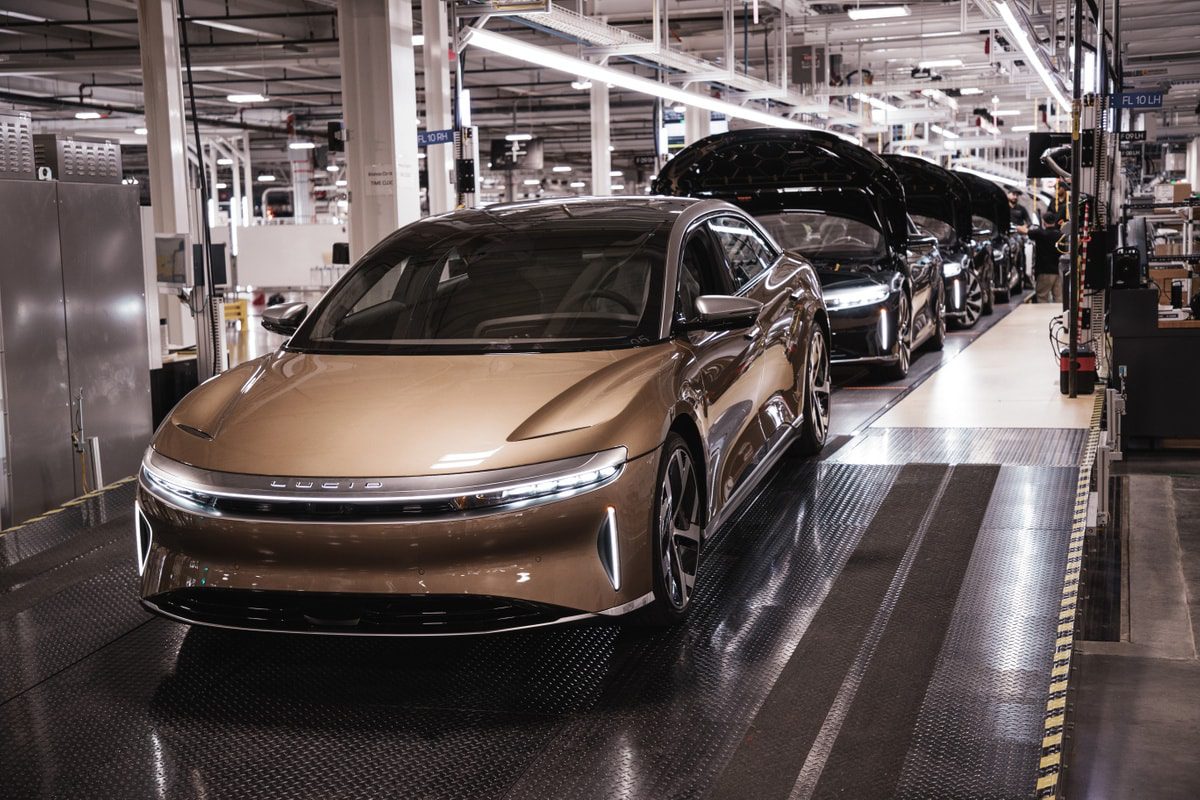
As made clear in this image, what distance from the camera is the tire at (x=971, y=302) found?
13359 mm

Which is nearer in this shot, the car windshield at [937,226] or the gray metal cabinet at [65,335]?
the gray metal cabinet at [65,335]

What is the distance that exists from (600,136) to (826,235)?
11.3m

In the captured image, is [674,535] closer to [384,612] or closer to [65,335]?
[384,612]

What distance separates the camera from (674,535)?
12.1 ft

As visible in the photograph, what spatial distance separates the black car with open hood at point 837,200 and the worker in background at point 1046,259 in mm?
8777

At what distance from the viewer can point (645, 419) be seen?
11.4 feet

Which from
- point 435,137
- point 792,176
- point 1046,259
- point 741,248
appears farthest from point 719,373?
point 1046,259

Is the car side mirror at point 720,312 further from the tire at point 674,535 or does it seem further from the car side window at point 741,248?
the car side window at point 741,248

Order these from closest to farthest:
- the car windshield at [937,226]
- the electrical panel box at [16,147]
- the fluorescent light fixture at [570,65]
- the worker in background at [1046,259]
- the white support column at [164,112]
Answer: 1. the electrical panel box at [16,147]
2. the fluorescent light fixture at [570,65]
3. the white support column at [164,112]
4. the car windshield at [937,226]
5. the worker in background at [1046,259]

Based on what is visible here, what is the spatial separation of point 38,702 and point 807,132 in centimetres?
629

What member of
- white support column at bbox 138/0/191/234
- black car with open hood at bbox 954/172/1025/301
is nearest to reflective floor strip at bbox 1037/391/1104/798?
white support column at bbox 138/0/191/234

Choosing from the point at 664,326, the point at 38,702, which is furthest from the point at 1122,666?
the point at 38,702

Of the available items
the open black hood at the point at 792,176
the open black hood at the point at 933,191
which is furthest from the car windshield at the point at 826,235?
the open black hood at the point at 933,191

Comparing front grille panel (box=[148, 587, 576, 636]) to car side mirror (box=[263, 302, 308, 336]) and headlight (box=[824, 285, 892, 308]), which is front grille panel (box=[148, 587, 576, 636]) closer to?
car side mirror (box=[263, 302, 308, 336])
